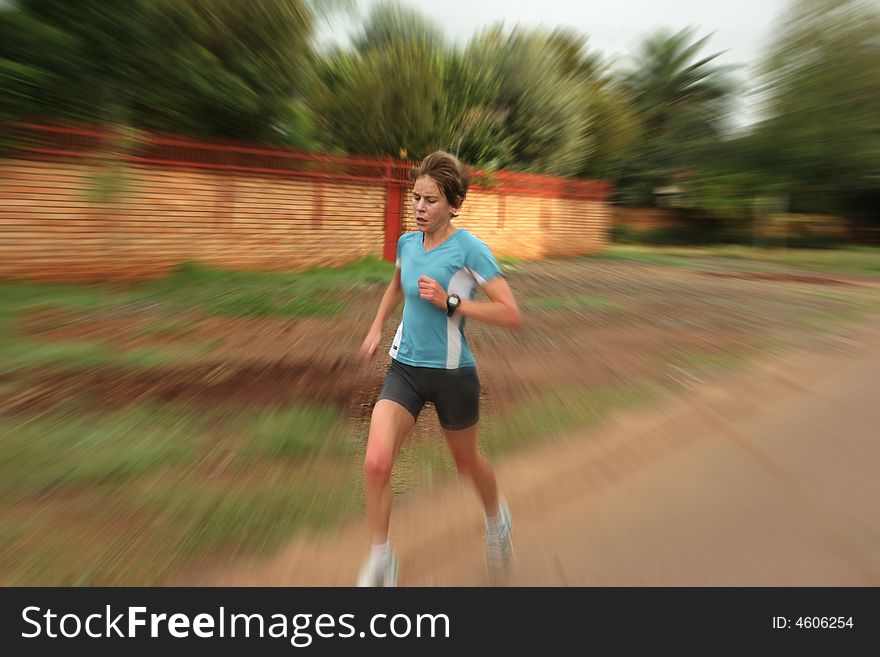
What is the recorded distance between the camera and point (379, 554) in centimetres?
285

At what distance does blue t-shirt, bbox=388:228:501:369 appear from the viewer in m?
2.89

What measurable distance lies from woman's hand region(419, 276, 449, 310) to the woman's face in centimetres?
23

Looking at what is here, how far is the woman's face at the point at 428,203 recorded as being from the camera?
2.87m

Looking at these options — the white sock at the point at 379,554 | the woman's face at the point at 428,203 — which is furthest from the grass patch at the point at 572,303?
the white sock at the point at 379,554

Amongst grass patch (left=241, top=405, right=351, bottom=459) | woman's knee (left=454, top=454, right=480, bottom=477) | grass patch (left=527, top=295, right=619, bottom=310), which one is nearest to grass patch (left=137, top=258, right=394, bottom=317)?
grass patch (left=527, top=295, right=619, bottom=310)

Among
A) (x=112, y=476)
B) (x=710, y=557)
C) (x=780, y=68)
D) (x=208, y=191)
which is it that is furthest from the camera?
(x=780, y=68)

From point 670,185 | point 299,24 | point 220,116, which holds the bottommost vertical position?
point 670,185

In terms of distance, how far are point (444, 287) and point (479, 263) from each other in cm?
17

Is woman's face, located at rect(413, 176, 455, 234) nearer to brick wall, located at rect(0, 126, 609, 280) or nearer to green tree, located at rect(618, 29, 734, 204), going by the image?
brick wall, located at rect(0, 126, 609, 280)

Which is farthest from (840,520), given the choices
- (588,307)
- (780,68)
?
(780,68)

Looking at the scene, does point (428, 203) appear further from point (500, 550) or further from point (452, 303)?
point (500, 550)

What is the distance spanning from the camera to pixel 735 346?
8320 mm

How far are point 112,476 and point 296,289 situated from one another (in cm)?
809

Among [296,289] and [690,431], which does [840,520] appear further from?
[296,289]
